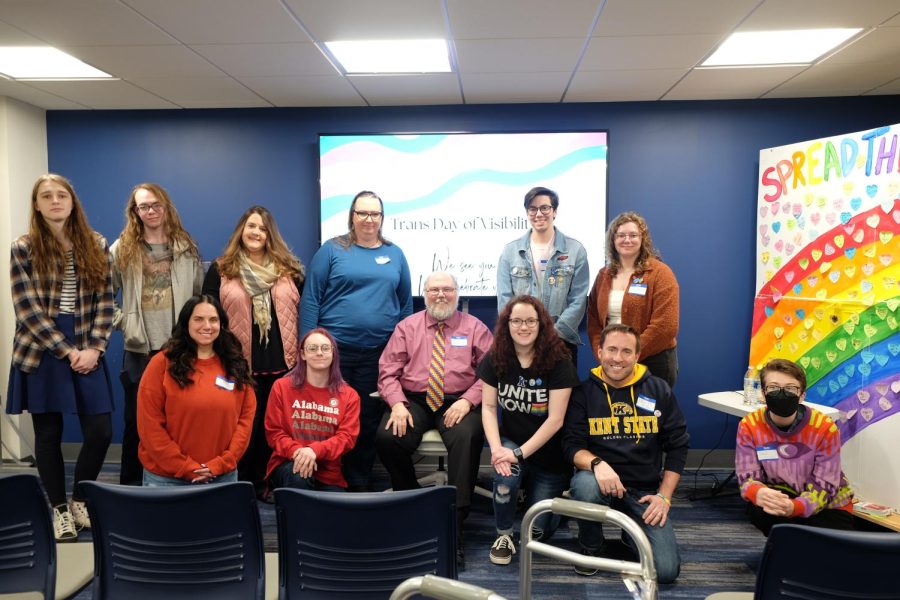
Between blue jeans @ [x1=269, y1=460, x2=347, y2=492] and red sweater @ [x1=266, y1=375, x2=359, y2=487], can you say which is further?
red sweater @ [x1=266, y1=375, x2=359, y2=487]

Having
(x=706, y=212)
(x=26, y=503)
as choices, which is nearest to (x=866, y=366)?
(x=706, y=212)

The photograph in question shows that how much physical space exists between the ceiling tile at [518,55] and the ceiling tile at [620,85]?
0.82ft

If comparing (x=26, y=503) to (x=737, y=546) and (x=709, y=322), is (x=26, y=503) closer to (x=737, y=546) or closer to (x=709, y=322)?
(x=737, y=546)

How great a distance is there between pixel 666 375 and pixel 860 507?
3.75 ft

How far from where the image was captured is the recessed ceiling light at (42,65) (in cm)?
309

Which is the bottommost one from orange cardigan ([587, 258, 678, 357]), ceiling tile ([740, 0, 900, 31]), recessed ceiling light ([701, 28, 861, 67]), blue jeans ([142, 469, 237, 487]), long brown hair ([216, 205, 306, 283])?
blue jeans ([142, 469, 237, 487])

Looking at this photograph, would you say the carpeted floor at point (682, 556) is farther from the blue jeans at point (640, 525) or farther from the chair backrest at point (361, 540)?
the chair backrest at point (361, 540)

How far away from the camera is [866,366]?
9.87 ft

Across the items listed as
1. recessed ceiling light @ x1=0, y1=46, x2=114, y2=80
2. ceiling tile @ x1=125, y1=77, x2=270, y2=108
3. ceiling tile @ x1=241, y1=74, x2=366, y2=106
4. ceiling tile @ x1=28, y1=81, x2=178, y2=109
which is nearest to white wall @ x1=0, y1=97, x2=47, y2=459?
ceiling tile @ x1=28, y1=81, x2=178, y2=109

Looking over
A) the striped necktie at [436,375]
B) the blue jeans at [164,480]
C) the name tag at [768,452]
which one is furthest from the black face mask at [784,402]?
the blue jeans at [164,480]

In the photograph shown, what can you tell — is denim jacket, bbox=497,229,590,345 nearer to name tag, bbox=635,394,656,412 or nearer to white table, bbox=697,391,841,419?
name tag, bbox=635,394,656,412

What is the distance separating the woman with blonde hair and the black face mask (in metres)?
2.96

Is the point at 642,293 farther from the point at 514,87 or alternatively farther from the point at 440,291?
the point at 514,87

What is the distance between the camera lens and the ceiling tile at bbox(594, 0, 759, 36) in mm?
2496
